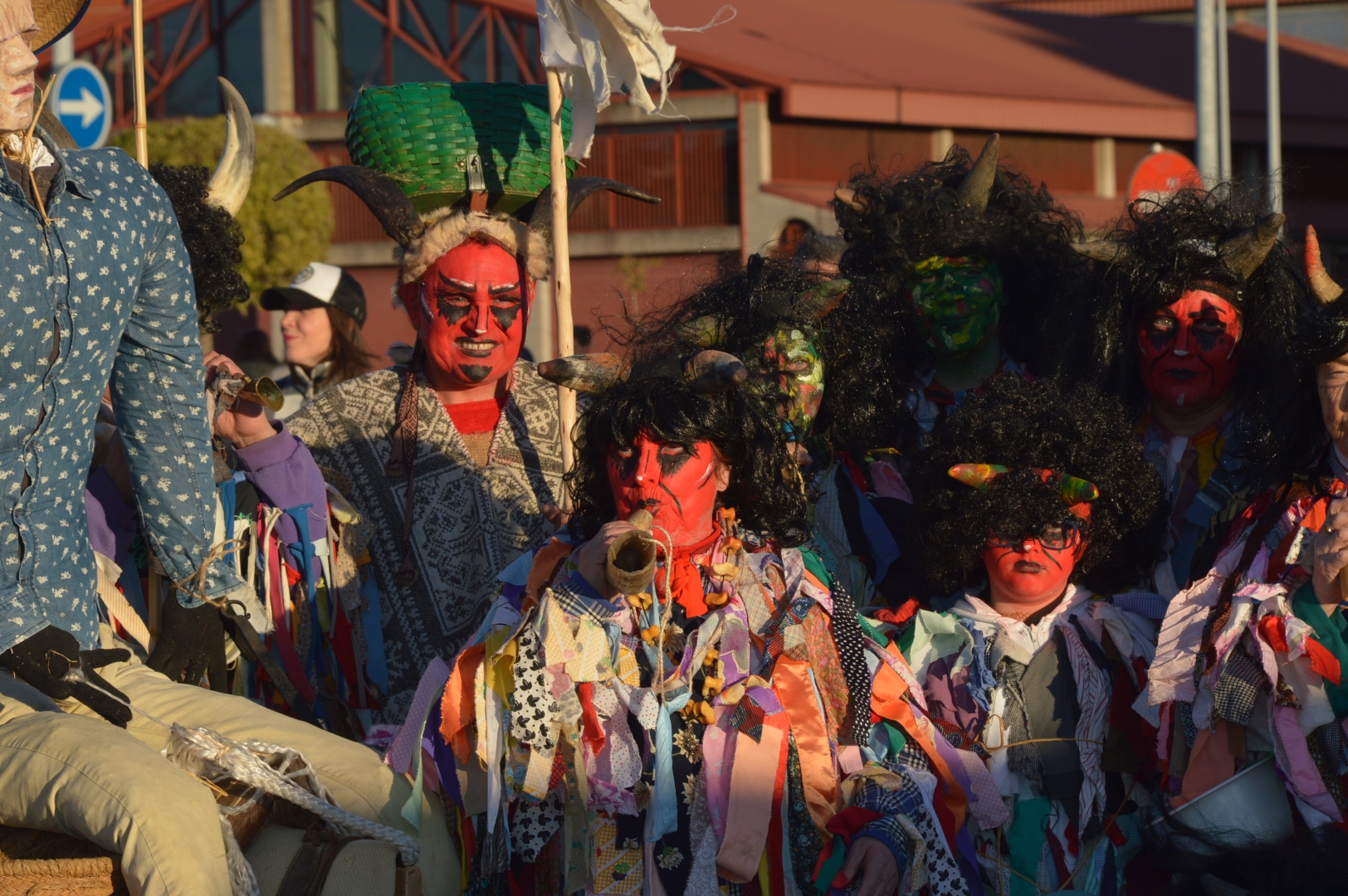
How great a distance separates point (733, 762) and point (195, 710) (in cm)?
111

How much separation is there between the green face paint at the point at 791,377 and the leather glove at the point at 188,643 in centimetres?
153

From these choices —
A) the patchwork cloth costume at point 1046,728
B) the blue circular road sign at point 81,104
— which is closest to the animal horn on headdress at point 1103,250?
the patchwork cloth costume at point 1046,728

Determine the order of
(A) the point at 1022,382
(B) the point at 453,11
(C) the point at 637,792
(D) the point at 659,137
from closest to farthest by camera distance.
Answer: (C) the point at 637,792 < (A) the point at 1022,382 < (D) the point at 659,137 < (B) the point at 453,11

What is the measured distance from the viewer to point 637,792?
10.6 ft

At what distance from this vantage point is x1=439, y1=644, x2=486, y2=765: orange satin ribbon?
329cm

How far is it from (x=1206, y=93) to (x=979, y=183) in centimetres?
702

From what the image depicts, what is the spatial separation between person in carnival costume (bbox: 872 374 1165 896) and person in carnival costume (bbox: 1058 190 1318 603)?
264 mm

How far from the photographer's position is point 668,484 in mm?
3381

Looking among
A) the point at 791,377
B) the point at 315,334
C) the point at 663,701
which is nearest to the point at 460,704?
the point at 663,701

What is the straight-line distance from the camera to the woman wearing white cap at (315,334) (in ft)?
22.9

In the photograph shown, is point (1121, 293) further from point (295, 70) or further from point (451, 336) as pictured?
point (295, 70)

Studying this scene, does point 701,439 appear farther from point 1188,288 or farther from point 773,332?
point 1188,288

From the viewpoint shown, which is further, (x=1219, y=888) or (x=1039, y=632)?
(x=1039, y=632)

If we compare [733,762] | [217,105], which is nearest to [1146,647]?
[733,762]
